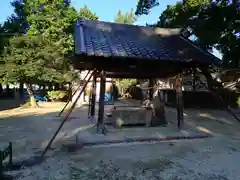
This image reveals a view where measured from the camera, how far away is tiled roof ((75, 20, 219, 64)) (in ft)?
20.4

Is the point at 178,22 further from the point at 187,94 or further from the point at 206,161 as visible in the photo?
the point at 206,161

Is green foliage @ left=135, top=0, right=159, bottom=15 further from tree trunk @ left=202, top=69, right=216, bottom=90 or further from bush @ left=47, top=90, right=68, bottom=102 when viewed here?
bush @ left=47, top=90, right=68, bottom=102

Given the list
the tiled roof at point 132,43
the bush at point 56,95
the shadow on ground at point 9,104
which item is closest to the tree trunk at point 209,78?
the tiled roof at point 132,43

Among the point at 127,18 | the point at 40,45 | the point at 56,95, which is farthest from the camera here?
the point at 127,18

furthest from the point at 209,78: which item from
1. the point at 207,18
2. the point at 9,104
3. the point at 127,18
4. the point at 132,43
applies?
the point at 127,18

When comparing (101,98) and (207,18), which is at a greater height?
(207,18)

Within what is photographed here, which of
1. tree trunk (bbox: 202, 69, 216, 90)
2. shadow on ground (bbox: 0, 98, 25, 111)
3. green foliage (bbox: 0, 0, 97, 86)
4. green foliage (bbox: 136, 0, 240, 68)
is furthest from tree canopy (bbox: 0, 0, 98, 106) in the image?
tree trunk (bbox: 202, 69, 216, 90)

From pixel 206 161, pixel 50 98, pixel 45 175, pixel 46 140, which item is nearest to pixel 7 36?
pixel 50 98

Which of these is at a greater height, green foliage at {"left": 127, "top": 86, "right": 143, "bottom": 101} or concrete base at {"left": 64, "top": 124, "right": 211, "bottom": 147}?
green foliage at {"left": 127, "top": 86, "right": 143, "bottom": 101}

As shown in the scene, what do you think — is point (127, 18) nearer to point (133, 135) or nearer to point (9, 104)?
point (9, 104)

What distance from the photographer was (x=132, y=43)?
23.8 feet

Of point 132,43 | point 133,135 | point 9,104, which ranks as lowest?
point 9,104

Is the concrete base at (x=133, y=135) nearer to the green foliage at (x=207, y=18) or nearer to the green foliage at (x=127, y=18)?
the green foliage at (x=207, y=18)

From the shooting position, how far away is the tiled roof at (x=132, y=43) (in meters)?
6.21
